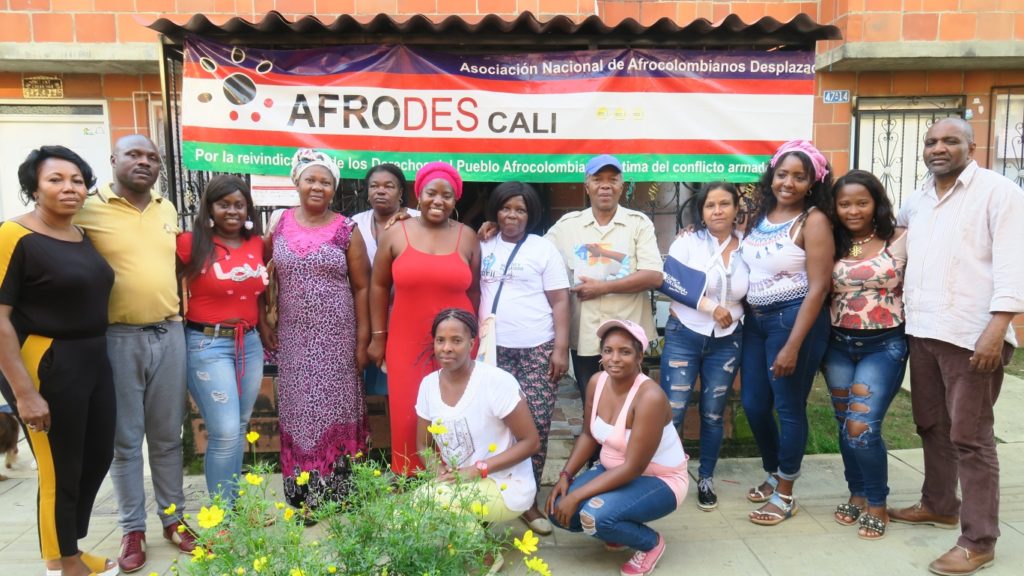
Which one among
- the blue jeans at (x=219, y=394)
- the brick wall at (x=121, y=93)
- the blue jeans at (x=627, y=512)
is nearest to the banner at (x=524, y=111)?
the blue jeans at (x=219, y=394)

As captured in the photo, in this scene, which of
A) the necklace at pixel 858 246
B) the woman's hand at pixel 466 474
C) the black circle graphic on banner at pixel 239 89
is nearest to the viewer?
the woman's hand at pixel 466 474

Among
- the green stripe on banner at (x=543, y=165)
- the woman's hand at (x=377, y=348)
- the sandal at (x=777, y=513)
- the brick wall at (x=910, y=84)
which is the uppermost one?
the brick wall at (x=910, y=84)

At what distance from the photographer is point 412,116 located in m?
4.55

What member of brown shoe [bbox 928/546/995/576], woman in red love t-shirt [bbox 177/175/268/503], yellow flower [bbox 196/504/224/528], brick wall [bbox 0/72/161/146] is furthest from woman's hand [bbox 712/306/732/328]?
brick wall [bbox 0/72/161/146]

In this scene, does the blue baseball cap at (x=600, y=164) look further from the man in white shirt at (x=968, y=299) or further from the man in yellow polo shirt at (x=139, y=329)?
the man in yellow polo shirt at (x=139, y=329)

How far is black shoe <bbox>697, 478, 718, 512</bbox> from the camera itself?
383 centimetres

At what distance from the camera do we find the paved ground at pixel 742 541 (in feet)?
10.4

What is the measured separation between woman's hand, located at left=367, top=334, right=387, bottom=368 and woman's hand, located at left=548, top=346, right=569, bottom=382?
34.9 inches

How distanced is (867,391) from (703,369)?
803 mm

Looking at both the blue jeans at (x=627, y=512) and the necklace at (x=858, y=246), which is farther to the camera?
the necklace at (x=858, y=246)

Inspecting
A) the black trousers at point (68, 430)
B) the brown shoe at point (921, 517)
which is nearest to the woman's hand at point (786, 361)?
the brown shoe at point (921, 517)

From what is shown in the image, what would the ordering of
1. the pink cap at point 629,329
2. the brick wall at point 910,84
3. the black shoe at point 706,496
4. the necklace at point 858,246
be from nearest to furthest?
the pink cap at point 629,329
the necklace at point 858,246
the black shoe at point 706,496
the brick wall at point 910,84

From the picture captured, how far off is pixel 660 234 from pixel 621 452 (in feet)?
13.9

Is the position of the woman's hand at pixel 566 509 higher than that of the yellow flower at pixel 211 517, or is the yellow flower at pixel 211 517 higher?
the yellow flower at pixel 211 517
